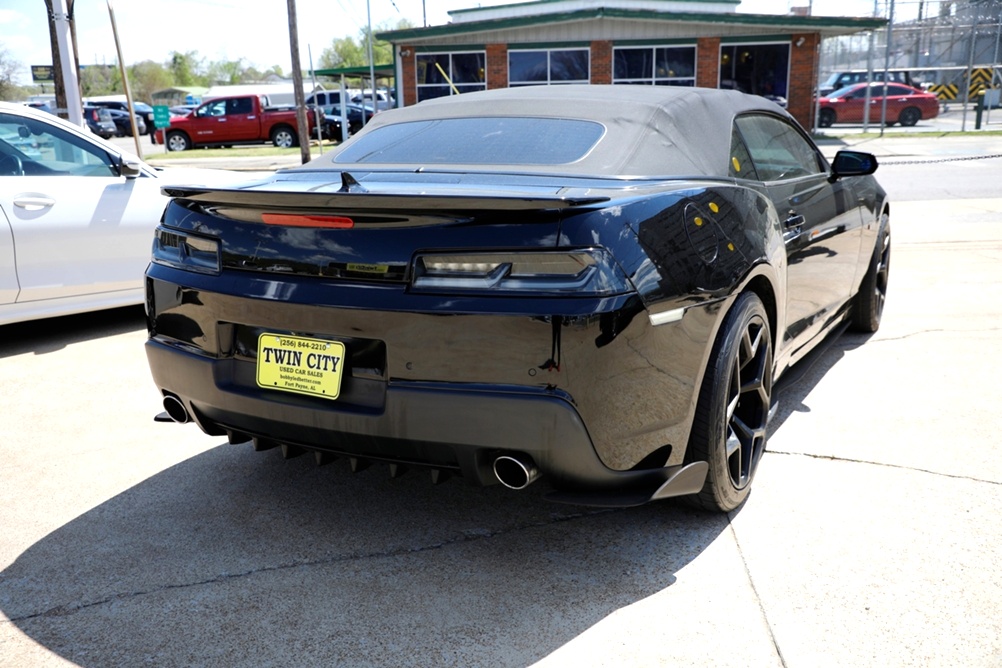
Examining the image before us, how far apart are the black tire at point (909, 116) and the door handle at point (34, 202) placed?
33.5 m

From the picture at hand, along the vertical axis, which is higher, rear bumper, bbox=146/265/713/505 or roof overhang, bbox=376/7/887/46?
roof overhang, bbox=376/7/887/46

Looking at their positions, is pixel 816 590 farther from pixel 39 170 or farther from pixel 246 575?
pixel 39 170

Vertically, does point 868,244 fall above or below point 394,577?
above

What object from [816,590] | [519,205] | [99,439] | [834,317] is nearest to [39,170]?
[99,439]

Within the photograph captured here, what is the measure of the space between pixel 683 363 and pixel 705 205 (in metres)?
0.58

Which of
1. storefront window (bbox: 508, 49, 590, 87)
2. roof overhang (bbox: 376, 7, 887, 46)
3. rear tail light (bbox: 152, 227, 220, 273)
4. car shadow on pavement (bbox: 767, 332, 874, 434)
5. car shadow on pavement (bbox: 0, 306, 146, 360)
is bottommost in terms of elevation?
car shadow on pavement (bbox: 0, 306, 146, 360)

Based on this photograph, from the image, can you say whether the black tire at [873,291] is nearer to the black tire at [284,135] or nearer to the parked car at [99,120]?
the black tire at [284,135]

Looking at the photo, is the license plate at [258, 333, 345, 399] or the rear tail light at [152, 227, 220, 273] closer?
the license plate at [258, 333, 345, 399]

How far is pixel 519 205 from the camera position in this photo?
2508 millimetres

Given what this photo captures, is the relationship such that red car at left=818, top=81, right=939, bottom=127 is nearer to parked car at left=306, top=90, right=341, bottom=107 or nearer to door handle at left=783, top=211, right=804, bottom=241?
parked car at left=306, top=90, right=341, bottom=107

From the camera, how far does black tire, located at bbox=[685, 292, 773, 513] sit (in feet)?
9.72

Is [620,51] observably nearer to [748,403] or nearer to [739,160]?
[739,160]

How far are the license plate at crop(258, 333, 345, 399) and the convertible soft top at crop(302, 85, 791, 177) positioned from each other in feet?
3.17

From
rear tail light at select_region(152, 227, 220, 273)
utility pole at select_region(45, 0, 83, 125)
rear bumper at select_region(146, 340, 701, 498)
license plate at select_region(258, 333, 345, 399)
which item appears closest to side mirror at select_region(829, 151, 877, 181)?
rear bumper at select_region(146, 340, 701, 498)
